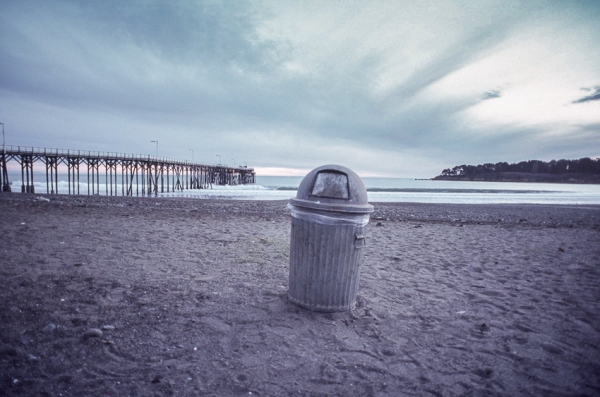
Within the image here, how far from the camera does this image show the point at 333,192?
10.2ft

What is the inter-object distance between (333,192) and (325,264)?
0.80 metres

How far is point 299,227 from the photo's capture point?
3170 mm

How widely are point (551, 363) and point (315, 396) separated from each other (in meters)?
2.18

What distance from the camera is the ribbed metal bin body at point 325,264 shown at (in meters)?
3.05

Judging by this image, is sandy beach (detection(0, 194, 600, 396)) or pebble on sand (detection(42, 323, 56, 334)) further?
pebble on sand (detection(42, 323, 56, 334))

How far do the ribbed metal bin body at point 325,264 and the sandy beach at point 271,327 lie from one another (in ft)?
0.59

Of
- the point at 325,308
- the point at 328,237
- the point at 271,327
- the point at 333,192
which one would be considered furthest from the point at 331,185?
the point at 271,327

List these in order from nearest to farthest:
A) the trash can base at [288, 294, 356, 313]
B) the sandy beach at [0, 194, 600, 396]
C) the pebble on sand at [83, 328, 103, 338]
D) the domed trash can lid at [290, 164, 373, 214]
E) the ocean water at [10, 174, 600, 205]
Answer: the sandy beach at [0, 194, 600, 396] < the pebble on sand at [83, 328, 103, 338] < the domed trash can lid at [290, 164, 373, 214] < the trash can base at [288, 294, 356, 313] < the ocean water at [10, 174, 600, 205]

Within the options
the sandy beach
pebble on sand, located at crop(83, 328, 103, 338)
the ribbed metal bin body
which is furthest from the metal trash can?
pebble on sand, located at crop(83, 328, 103, 338)

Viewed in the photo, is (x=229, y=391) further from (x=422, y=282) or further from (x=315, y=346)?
(x=422, y=282)

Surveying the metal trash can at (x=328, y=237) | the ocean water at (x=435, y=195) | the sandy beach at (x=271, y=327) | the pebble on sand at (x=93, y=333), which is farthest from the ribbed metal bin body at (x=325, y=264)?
the ocean water at (x=435, y=195)

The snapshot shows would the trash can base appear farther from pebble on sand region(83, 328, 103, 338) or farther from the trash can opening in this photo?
pebble on sand region(83, 328, 103, 338)

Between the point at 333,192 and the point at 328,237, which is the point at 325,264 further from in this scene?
the point at 333,192

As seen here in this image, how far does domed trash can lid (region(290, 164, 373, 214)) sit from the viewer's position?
9.75 ft
